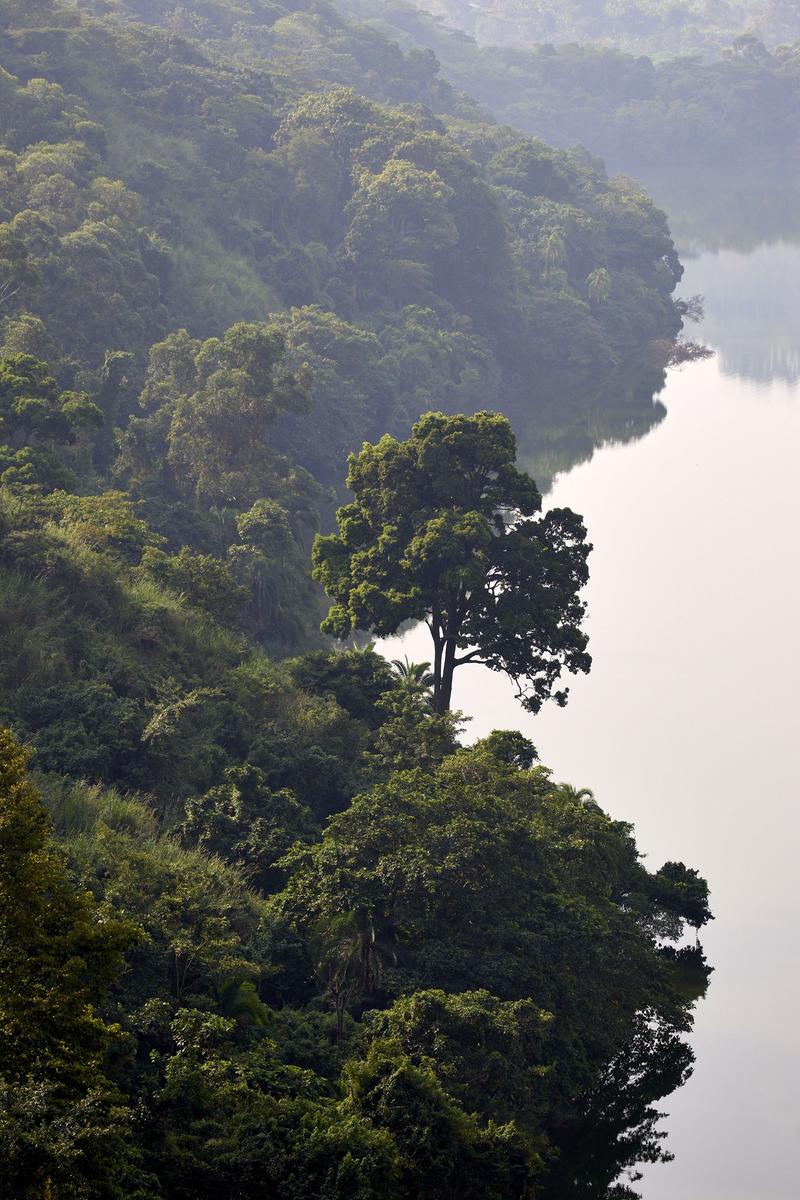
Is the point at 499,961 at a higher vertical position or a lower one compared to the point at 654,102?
lower

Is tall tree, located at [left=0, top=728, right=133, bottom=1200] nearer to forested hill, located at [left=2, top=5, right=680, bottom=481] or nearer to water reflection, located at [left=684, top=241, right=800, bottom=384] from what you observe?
forested hill, located at [left=2, top=5, right=680, bottom=481]

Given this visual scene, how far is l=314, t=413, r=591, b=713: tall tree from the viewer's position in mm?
44656

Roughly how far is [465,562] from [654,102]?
128 metres

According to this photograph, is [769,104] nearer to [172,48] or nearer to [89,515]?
[172,48]

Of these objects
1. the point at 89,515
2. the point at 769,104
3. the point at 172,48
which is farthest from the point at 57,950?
the point at 769,104

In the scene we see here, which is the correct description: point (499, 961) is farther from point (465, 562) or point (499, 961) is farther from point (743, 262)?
point (743, 262)

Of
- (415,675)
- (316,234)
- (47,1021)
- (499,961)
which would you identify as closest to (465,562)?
(415,675)

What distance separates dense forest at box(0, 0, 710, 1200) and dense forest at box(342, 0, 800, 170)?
3031 inches

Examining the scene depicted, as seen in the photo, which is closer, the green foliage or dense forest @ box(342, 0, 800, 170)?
the green foliage

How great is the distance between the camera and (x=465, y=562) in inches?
1751

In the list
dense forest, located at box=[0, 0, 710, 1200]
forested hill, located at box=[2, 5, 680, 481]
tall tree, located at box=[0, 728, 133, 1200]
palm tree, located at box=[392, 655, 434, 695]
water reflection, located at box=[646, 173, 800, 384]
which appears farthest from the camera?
water reflection, located at box=[646, 173, 800, 384]

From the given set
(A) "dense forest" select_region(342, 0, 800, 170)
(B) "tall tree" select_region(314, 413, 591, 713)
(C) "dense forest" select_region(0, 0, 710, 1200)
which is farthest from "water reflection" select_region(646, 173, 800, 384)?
→ (B) "tall tree" select_region(314, 413, 591, 713)

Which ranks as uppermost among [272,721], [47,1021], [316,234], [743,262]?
[743,262]

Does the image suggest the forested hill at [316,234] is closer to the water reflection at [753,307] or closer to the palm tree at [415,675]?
the water reflection at [753,307]
